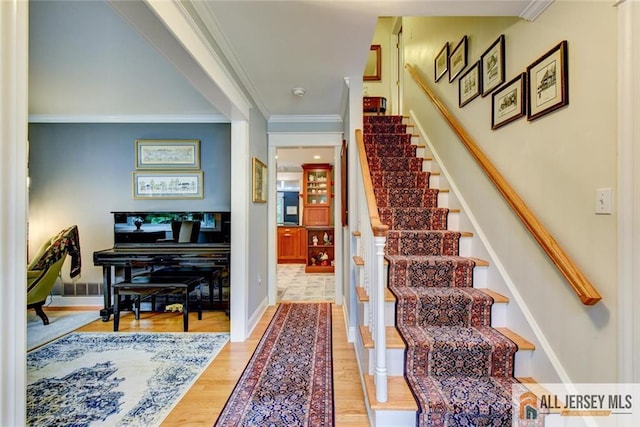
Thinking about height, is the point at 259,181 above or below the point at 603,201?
above

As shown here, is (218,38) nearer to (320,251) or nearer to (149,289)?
(149,289)

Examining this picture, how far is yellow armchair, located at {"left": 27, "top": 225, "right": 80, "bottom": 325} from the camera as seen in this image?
10.5 feet

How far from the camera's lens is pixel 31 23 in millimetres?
2125

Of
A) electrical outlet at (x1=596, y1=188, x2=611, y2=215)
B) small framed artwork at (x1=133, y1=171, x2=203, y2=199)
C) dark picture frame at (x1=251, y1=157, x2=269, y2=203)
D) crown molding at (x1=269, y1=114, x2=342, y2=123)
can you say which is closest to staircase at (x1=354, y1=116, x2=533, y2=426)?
electrical outlet at (x1=596, y1=188, x2=611, y2=215)

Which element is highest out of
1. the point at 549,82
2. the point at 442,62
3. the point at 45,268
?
the point at 442,62

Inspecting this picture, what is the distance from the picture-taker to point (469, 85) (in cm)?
255

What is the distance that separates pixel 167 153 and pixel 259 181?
4.77 feet

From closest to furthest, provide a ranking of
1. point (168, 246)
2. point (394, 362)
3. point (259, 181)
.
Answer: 1. point (394, 362)
2. point (259, 181)
3. point (168, 246)

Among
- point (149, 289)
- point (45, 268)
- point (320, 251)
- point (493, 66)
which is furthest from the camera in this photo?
point (320, 251)

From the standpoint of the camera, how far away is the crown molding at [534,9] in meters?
1.64

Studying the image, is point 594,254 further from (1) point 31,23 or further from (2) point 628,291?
(1) point 31,23

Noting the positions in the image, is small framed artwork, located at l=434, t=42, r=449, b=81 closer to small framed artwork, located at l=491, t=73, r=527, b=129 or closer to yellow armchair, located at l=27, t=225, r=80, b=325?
small framed artwork, located at l=491, t=73, r=527, b=129

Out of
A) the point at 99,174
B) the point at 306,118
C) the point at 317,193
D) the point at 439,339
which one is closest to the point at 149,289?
the point at 99,174

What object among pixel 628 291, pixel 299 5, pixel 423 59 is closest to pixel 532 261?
pixel 628 291
